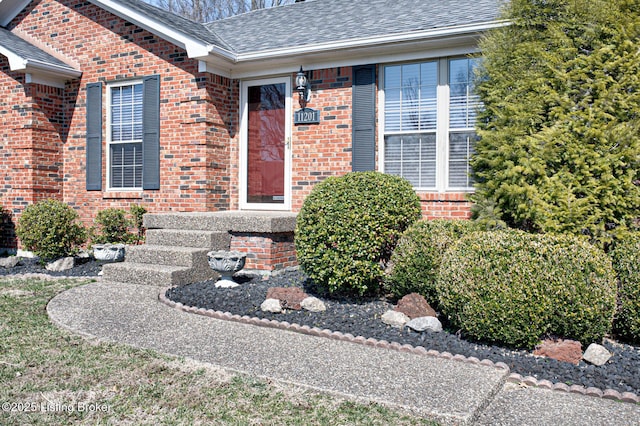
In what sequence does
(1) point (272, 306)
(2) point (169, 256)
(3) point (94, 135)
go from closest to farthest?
(1) point (272, 306) → (2) point (169, 256) → (3) point (94, 135)

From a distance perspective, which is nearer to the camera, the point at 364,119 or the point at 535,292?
the point at 535,292

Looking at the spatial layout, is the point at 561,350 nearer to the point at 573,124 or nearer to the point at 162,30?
the point at 573,124

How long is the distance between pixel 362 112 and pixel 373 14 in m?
2.24

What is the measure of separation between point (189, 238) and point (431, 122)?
12.6 feet

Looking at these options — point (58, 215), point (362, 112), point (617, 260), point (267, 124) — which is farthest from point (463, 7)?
point (58, 215)

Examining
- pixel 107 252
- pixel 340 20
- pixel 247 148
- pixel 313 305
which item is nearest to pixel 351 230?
pixel 313 305

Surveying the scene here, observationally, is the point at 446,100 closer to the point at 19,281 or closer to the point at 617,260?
the point at 617,260

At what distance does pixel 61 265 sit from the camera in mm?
8367

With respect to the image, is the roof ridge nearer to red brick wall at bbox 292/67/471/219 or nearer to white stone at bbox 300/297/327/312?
red brick wall at bbox 292/67/471/219

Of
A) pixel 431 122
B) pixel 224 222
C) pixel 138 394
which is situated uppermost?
pixel 431 122

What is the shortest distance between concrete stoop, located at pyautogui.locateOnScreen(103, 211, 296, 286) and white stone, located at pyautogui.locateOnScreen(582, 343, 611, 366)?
4176 mm

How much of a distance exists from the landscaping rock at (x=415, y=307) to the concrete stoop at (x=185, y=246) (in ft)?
8.12

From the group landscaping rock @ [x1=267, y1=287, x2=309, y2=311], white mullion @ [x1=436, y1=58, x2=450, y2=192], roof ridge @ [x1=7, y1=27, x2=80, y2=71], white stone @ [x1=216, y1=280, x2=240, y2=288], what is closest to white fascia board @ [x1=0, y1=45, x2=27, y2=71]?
roof ridge @ [x1=7, y1=27, x2=80, y2=71]

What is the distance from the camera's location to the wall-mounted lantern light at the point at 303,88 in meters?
8.09
